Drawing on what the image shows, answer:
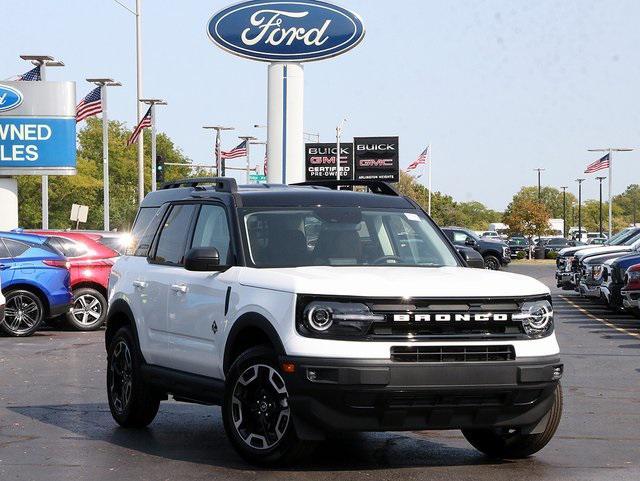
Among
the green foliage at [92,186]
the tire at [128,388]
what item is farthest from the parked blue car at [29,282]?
the green foliage at [92,186]

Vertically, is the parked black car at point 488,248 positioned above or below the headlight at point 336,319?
below

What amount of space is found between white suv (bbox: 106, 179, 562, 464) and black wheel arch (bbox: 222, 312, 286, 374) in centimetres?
1

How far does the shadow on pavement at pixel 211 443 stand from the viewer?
29.1 feet

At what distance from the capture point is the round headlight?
26.6ft

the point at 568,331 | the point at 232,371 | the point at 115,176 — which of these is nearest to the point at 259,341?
the point at 232,371

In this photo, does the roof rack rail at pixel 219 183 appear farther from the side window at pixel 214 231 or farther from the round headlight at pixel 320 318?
the round headlight at pixel 320 318

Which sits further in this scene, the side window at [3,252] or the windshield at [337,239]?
the side window at [3,252]

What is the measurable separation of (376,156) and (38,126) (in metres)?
40.9

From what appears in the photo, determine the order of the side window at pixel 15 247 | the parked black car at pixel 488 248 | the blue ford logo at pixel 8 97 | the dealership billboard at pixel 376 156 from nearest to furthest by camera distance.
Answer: the side window at pixel 15 247 → the blue ford logo at pixel 8 97 → the parked black car at pixel 488 248 → the dealership billboard at pixel 376 156

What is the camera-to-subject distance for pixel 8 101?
131ft

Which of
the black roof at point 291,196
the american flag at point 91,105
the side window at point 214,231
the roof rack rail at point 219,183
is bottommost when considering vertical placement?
the side window at point 214,231

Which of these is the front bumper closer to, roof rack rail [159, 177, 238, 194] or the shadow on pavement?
the shadow on pavement

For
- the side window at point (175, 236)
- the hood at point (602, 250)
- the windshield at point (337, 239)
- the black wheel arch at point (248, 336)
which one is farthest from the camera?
the hood at point (602, 250)

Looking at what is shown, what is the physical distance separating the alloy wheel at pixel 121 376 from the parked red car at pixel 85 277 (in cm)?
1120
